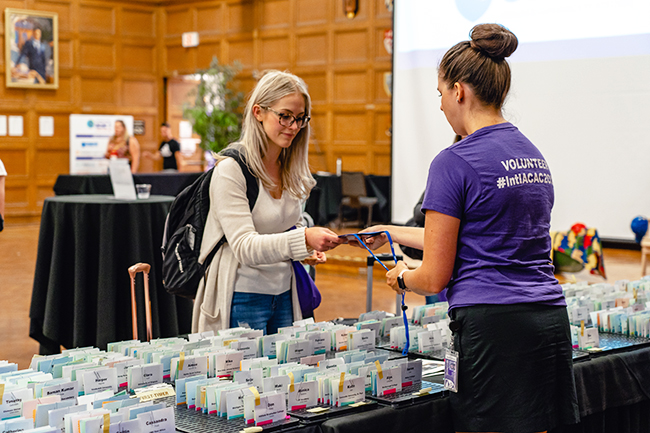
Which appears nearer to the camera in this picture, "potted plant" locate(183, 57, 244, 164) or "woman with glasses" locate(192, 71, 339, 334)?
"woman with glasses" locate(192, 71, 339, 334)

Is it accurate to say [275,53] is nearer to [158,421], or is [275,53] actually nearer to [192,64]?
[192,64]

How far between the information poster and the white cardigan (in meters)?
9.79

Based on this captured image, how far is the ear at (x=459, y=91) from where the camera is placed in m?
1.52

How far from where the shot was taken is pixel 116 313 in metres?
4.03

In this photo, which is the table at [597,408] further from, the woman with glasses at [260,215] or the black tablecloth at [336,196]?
the black tablecloth at [336,196]

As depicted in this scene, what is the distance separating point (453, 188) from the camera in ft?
4.79

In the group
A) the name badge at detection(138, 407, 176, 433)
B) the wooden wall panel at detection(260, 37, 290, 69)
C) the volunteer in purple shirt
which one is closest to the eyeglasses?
the volunteer in purple shirt

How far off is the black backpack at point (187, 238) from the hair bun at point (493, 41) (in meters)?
0.98

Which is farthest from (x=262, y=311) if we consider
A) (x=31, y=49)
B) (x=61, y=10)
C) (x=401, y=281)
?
(x=61, y=10)

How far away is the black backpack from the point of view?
7.66 feet

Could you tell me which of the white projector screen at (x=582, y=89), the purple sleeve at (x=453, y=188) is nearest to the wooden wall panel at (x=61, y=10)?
the white projector screen at (x=582, y=89)

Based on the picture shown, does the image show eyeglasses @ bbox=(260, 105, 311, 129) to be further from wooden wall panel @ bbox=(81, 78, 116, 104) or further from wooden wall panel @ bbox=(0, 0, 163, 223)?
wooden wall panel @ bbox=(81, 78, 116, 104)

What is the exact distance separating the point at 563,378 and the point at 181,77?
12360 mm

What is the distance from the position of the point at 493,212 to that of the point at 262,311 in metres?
1.06
